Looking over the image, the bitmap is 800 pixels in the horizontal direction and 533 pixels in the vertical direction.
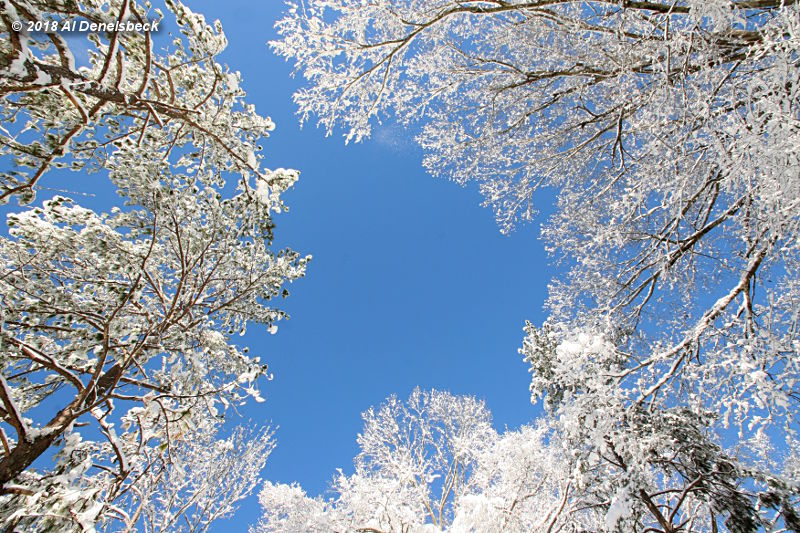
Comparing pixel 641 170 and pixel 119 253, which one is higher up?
pixel 641 170

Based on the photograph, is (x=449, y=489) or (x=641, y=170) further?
(x=449, y=489)

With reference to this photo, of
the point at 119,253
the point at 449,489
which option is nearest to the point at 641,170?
the point at 119,253

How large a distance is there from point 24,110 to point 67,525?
116 inches

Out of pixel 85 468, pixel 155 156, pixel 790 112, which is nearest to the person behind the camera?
pixel 790 112

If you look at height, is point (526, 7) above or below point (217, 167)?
above

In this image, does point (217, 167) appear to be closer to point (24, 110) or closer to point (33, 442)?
point (24, 110)

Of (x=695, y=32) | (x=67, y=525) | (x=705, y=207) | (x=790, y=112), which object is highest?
(x=705, y=207)

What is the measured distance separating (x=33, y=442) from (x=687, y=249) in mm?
6006

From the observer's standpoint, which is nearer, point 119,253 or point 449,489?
point 119,253

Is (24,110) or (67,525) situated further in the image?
(24,110)

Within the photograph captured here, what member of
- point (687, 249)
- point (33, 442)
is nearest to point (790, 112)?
point (687, 249)

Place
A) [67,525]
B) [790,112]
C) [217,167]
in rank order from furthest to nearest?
[217,167]
[67,525]
[790,112]

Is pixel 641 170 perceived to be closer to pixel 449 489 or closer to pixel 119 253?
pixel 119 253

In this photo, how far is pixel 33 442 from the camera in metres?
2.39
